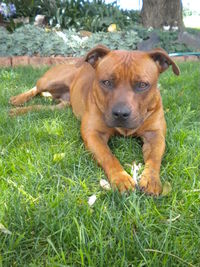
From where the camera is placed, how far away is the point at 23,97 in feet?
15.3

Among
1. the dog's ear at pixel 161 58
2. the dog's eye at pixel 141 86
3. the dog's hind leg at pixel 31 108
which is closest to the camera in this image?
the dog's eye at pixel 141 86

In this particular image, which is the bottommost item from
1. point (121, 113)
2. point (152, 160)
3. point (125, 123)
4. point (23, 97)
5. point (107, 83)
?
point (23, 97)

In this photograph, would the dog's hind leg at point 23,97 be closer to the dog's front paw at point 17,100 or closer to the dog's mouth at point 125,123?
the dog's front paw at point 17,100

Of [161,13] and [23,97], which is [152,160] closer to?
[23,97]

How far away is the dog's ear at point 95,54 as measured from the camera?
127 inches

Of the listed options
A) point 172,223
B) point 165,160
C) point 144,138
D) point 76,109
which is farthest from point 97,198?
point 76,109

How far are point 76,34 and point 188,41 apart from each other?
113 inches

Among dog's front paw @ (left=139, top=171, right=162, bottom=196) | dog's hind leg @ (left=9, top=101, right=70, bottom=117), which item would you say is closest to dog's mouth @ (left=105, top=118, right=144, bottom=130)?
dog's front paw @ (left=139, top=171, right=162, bottom=196)

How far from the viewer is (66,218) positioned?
1.96 meters

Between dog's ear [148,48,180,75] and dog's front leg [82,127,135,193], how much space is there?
0.84 metres

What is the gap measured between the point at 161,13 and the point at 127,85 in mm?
7728

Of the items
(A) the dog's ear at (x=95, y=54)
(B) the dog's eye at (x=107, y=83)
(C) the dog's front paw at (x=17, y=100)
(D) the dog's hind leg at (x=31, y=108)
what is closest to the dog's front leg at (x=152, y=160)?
(B) the dog's eye at (x=107, y=83)

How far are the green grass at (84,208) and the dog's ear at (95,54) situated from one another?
2.34 feet

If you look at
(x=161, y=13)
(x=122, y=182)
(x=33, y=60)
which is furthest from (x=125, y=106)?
(x=161, y=13)
